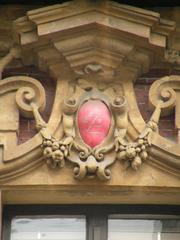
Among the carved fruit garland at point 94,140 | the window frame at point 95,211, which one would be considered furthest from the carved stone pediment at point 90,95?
the window frame at point 95,211

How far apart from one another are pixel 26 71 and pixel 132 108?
37.1 inches

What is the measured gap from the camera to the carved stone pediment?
344 inches

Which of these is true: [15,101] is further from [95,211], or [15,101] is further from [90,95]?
[95,211]

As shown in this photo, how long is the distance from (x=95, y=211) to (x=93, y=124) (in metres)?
0.70

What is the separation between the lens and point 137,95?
917 centimetres

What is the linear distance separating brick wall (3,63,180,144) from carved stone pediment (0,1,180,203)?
0.24 ft

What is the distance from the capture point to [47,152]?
871 cm

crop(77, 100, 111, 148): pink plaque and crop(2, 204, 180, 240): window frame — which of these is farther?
crop(2, 204, 180, 240): window frame

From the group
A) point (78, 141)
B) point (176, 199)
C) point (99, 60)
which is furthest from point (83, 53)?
point (176, 199)

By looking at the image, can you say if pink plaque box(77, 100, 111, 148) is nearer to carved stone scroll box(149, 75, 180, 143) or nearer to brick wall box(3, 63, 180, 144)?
brick wall box(3, 63, 180, 144)

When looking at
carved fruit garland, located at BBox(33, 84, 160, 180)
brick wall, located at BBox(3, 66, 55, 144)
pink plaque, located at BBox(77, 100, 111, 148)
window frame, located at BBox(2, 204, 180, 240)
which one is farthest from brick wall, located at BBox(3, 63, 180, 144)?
window frame, located at BBox(2, 204, 180, 240)

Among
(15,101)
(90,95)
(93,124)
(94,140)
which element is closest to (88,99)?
(90,95)

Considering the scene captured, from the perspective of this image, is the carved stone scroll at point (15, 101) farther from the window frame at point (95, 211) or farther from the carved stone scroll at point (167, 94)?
the carved stone scroll at point (167, 94)

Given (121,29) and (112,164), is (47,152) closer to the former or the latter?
(112,164)
